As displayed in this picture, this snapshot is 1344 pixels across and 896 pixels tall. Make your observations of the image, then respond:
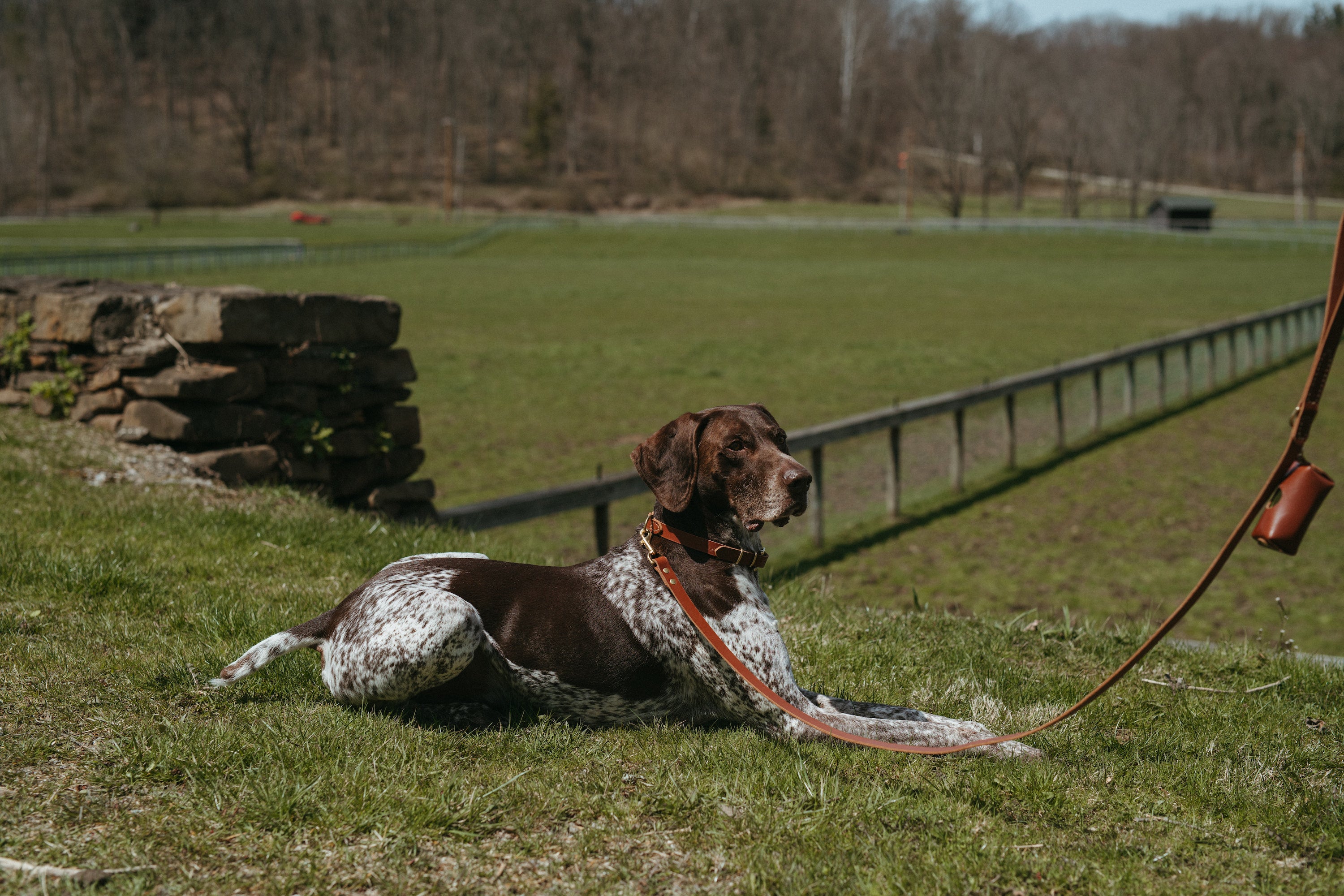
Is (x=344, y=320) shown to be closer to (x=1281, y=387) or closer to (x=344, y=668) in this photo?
(x=344, y=668)

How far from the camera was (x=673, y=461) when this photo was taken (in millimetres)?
3604

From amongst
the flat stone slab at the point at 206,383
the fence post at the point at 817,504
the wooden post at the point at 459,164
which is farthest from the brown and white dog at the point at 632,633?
the wooden post at the point at 459,164

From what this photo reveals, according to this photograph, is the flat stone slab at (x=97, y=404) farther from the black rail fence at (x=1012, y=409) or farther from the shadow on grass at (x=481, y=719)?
the shadow on grass at (x=481, y=719)

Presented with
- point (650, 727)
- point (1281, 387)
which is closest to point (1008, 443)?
point (1281, 387)

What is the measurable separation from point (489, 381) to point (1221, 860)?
1924 cm

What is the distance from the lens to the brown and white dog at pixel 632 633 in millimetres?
3488

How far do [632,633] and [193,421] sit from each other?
4464 millimetres

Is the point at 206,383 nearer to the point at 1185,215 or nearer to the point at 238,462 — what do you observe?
the point at 238,462

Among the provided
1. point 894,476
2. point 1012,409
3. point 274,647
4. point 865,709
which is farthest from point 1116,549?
point 274,647

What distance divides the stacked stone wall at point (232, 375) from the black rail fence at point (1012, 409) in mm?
875

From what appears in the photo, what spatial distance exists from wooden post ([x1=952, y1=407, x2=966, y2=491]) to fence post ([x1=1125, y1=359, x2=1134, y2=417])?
18.3ft

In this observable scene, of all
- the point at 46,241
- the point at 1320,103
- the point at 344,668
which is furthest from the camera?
the point at 1320,103

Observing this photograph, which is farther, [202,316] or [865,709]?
[202,316]

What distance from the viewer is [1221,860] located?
2814mm
